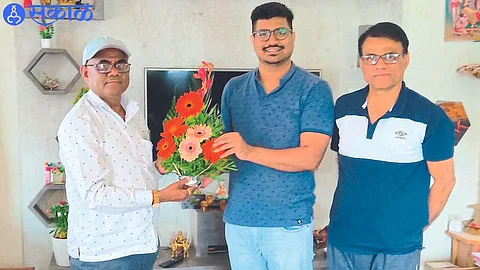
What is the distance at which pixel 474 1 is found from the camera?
3.38 metres

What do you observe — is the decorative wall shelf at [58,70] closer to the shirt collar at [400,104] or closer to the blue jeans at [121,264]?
the blue jeans at [121,264]

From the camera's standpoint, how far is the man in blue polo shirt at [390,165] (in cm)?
178

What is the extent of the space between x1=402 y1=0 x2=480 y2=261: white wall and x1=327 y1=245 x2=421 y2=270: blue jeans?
1881 mm

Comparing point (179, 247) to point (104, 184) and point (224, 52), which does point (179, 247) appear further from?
point (104, 184)

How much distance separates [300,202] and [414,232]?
0.42 meters

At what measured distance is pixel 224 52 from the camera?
3164 mm

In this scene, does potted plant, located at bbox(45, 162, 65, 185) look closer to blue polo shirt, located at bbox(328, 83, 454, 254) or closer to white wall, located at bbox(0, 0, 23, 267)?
white wall, located at bbox(0, 0, 23, 267)

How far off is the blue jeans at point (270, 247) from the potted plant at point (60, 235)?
124 centimetres

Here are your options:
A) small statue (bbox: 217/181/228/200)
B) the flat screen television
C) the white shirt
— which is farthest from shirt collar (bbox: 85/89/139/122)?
small statue (bbox: 217/181/228/200)

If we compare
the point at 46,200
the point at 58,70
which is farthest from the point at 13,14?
the point at 46,200

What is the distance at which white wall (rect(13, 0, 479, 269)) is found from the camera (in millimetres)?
2982

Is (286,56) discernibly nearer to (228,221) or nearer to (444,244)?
(228,221)

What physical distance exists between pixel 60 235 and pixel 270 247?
1.44 meters

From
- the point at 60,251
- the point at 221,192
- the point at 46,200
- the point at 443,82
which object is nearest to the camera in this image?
the point at 60,251
